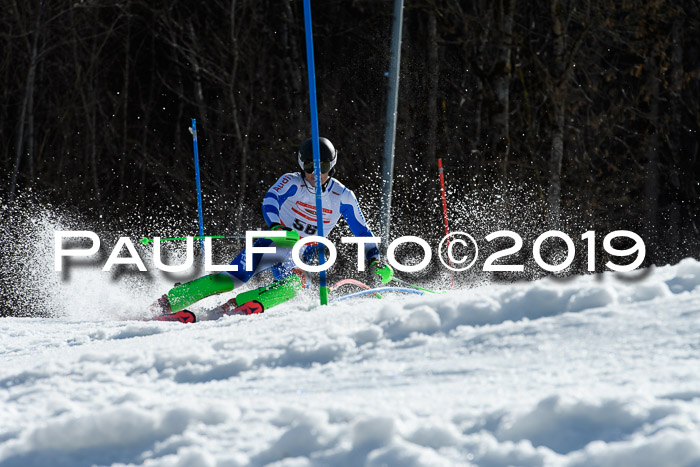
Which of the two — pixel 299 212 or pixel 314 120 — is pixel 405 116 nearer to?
pixel 299 212

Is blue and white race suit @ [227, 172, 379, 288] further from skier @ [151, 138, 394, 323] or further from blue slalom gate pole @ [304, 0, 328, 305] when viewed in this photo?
blue slalom gate pole @ [304, 0, 328, 305]

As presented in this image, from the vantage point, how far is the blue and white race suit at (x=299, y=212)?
650 cm

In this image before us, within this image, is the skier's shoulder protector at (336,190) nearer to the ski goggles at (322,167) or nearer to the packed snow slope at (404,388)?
the ski goggles at (322,167)

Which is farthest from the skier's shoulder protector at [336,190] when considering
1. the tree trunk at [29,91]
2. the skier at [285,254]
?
the tree trunk at [29,91]

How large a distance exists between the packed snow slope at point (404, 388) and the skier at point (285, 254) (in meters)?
1.80

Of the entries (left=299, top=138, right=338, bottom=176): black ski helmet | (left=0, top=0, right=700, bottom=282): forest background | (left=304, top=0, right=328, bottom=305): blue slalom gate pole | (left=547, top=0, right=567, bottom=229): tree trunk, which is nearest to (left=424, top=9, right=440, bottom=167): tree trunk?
(left=0, top=0, right=700, bottom=282): forest background

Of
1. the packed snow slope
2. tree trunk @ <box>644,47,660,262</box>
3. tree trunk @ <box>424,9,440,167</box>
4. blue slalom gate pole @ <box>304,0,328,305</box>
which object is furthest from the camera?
tree trunk @ <box>644,47,660,262</box>

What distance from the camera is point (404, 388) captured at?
9.18 ft

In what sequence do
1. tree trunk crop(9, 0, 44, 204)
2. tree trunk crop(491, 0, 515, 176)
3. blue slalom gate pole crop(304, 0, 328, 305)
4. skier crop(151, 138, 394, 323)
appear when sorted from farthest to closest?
tree trunk crop(9, 0, 44, 204) → tree trunk crop(491, 0, 515, 176) → skier crop(151, 138, 394, 323) → blue slalom gate pole crop(304, 0, 328, 305)

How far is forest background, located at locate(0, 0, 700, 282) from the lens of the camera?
15.3 metres

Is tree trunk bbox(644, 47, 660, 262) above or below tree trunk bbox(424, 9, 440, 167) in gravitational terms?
below

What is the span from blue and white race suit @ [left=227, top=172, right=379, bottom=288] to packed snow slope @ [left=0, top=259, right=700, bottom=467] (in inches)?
88.4

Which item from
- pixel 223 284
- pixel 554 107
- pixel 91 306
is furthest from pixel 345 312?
pixel 554 107

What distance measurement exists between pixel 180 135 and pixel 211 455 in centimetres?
1959
